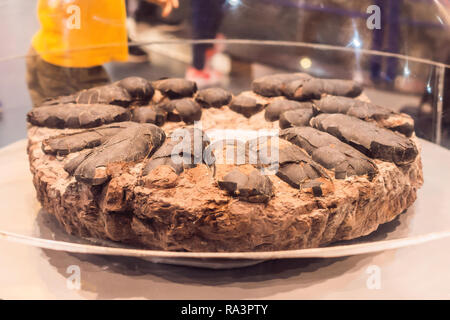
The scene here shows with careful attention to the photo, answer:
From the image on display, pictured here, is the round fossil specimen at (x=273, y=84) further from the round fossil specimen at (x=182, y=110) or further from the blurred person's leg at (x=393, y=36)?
the blurred person's leg at (x=393, y=36)

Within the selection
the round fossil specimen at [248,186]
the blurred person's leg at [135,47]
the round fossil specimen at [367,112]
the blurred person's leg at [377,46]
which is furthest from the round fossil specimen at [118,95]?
the blurred person's leg at [377,46]

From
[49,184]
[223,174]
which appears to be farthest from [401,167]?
[49,184]

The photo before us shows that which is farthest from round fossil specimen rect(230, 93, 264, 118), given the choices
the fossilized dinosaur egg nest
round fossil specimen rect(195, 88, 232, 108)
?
the fossilized dinosaur egg nest

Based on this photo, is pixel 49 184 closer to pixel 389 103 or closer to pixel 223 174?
pixel 223 174

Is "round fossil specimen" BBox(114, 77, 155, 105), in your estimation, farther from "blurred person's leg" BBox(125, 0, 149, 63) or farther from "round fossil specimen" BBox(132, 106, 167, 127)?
"blurred person's leg" BBox(125, 0, 149, 63)

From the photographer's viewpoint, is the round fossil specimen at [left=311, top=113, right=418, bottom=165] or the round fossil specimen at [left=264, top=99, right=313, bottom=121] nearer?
the round fossil specimen at [left=311, top=113, right=418, bottom=165]

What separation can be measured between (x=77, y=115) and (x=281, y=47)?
1599mm

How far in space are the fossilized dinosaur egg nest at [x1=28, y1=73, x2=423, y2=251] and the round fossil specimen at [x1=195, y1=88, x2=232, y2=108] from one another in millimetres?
431

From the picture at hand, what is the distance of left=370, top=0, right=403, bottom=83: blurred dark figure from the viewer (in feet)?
7.76

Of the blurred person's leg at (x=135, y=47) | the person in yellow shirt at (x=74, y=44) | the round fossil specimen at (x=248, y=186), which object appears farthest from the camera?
the blurred person's leg at (x=135, y=47)

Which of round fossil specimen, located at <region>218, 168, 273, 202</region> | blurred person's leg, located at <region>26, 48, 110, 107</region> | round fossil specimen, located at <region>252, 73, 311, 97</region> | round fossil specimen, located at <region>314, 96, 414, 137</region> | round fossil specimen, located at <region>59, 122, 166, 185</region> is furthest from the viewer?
blurred person's leg, located at <region>26, 48, 110, 107</region>

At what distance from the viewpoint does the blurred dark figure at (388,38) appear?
93.1 inches

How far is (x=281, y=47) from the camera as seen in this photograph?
3.05m

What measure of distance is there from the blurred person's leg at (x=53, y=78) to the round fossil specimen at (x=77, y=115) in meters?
0.55
